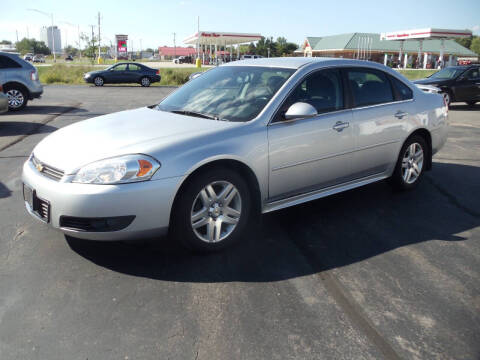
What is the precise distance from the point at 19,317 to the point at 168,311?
0.92 meters

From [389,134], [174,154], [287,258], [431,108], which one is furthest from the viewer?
[431,108]

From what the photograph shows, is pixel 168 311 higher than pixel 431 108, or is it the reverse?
pixel 431 108

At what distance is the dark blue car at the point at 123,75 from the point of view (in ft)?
88.4

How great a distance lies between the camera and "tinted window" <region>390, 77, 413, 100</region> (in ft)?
17.2

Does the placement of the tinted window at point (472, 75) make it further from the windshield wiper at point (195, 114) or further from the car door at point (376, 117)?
the windshield wiper at point (195, 114)

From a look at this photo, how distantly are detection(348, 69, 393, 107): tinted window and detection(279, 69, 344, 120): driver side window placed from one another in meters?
0.21

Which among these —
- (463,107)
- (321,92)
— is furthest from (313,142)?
(463,107)

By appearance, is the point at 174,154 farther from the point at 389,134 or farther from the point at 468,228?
the point at 468,228

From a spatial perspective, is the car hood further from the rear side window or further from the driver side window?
the rear side window

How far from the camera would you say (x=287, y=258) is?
370cm

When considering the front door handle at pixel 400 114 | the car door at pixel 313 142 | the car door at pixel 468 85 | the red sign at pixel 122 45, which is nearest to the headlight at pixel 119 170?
the car door at pixel 313 142

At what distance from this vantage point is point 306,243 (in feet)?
13.1

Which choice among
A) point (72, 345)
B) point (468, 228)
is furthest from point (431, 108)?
point (72, 345)

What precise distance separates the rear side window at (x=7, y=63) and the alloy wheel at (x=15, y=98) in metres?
0.69
